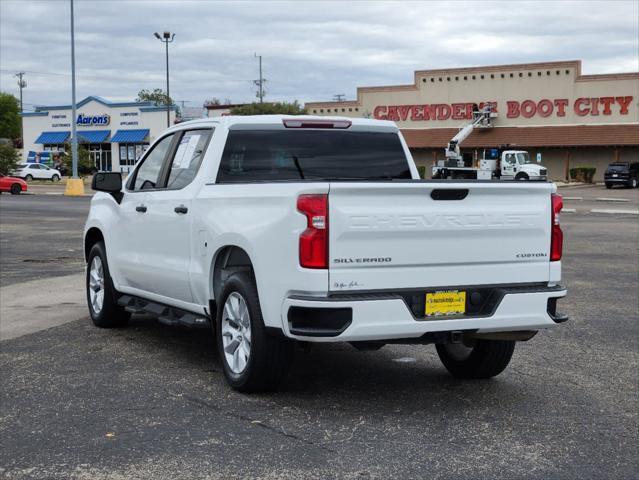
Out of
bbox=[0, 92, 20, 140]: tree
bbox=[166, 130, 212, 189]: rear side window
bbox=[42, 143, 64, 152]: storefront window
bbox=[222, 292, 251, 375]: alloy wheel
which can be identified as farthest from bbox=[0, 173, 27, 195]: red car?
bbox=[0, 92, 20, 140]: tree

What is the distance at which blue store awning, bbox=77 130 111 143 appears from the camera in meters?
81.6

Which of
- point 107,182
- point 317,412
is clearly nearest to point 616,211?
point 107,182

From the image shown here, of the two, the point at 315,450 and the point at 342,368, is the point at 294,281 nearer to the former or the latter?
the point at 315,450

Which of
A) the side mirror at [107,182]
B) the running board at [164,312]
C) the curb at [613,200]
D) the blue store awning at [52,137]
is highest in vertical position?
the blue store awning at [52,137]

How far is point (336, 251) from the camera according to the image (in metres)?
5.62

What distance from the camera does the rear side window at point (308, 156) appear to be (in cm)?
731

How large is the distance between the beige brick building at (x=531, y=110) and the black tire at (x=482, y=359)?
57.4 metres

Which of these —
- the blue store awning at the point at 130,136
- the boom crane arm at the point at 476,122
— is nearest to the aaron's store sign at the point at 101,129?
the blue store awning at the point at 130,136

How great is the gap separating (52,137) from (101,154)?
17.1 feet

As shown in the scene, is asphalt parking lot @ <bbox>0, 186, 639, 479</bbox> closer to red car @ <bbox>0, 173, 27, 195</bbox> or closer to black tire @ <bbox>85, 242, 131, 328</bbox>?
black tire @ <bbox>85, 242, 131, 328</bbox>

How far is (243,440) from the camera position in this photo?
17.6ft

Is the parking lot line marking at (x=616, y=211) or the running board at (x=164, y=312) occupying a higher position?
the running board at (x=164, y=312)

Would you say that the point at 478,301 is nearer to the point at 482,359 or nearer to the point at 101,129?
the point at 482,359

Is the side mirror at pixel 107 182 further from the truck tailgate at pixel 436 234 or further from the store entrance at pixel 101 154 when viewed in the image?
the store entrance at pixel 101 154
